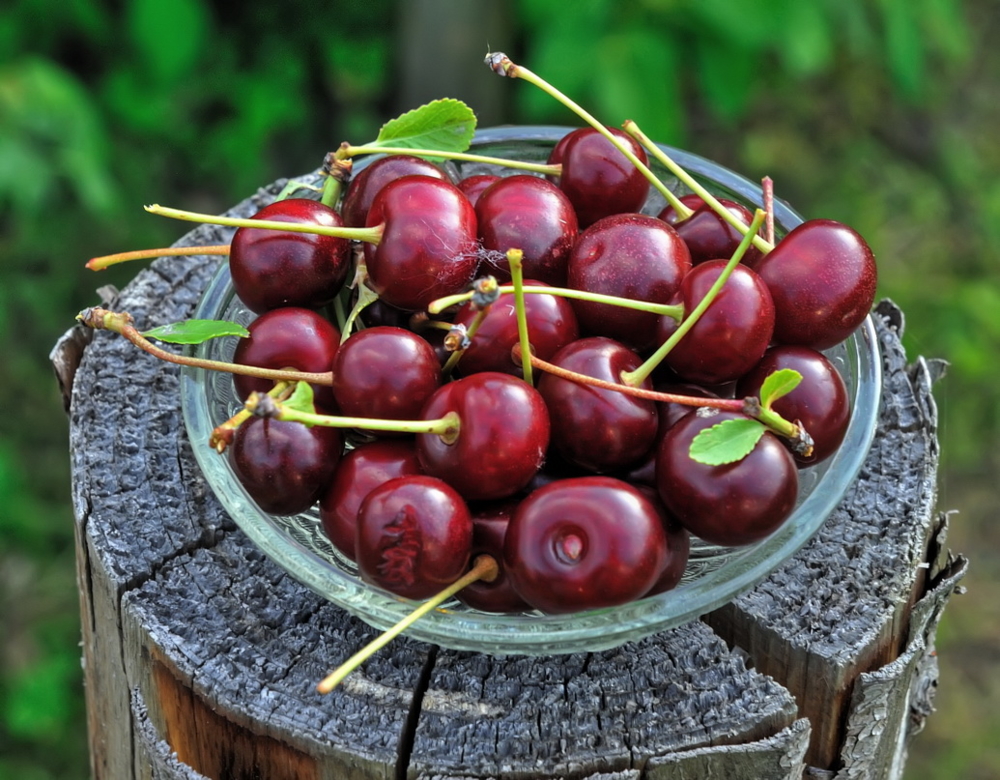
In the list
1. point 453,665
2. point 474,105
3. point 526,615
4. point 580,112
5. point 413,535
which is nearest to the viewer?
point 413,535

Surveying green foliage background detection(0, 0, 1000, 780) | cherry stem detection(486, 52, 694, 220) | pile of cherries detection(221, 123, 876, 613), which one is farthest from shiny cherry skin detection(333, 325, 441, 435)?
green foliage background detection(0, 0, 1000, 780)

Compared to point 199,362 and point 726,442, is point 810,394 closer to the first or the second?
point 726,442

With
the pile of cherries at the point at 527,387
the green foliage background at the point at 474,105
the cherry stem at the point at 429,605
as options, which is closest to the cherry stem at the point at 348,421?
the pile of cherries at the point at 527,387

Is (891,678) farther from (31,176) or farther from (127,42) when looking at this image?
(127,42)

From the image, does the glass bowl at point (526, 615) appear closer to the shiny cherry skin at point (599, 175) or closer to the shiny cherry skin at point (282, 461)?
the shiny cherry skin at point (282, 461)

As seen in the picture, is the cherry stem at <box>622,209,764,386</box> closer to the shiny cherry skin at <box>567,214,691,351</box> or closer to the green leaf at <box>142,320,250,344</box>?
the shiny cherry skin at <box>567,214,691,351</box>

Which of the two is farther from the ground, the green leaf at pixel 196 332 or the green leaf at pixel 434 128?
the green leaf at pixel 434 128

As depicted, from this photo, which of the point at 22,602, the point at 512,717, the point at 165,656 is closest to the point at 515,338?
the point at 512,717

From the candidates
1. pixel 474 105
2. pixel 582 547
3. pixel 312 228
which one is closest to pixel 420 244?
pixel 312 228
